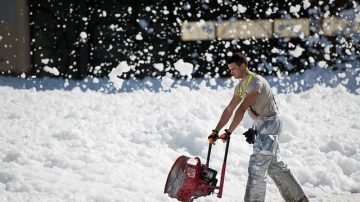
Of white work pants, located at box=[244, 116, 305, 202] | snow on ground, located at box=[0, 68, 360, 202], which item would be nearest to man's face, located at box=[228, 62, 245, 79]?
white work pants, located at box=[244, 116, 305, 202]

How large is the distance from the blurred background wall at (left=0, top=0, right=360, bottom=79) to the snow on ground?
3.02 meters

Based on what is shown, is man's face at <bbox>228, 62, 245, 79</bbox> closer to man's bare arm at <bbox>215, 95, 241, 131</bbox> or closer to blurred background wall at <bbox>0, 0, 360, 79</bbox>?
man's bare arm at <bbox>215, 95, 241, 131</bbox>

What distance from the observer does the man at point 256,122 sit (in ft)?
13.9

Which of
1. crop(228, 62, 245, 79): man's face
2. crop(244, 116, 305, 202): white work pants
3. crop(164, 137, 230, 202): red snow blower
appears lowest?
crop(164, 137, 230, 202): red snow blower

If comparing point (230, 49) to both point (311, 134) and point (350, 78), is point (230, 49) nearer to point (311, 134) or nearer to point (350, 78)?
point (350, 78)

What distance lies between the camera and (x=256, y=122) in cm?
Answer: 446

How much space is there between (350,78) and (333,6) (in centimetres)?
226

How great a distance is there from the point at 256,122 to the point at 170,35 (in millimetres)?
8982

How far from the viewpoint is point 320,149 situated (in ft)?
22.6

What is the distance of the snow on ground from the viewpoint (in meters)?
5.26

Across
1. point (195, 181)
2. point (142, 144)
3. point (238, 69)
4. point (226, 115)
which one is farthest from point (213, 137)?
point (142, 144)

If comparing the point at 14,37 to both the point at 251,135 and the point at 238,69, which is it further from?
the point at 251,135

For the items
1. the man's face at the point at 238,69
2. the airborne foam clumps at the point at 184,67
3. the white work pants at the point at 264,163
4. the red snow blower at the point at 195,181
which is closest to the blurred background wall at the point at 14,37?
the airborne foam clumps at the point at 184,67

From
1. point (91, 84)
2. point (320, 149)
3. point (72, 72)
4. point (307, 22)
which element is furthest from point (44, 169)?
point (307, 22)
